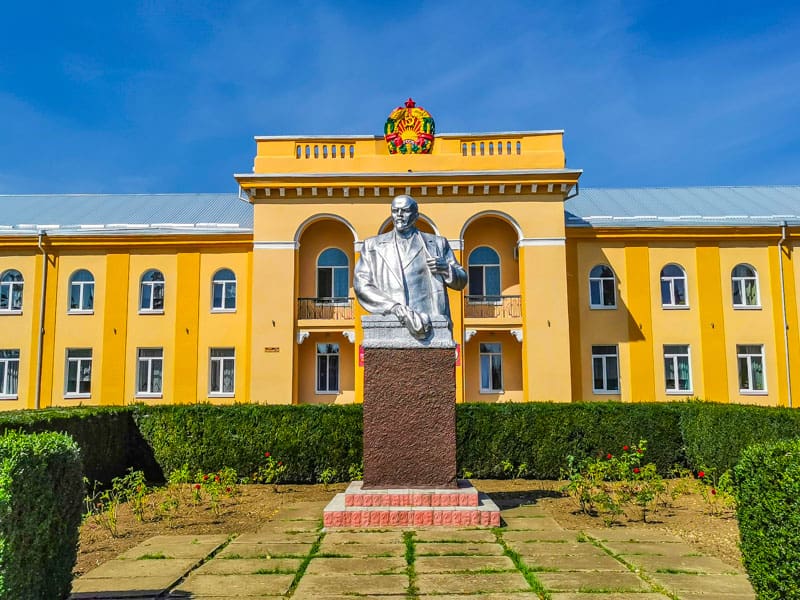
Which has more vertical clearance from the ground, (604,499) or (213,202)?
(213,202)

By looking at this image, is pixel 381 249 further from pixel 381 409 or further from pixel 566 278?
pixel 566 278

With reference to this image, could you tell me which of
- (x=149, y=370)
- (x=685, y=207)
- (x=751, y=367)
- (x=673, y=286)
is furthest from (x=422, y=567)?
(x=685, y=207)

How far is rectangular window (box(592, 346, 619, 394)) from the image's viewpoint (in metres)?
19.7

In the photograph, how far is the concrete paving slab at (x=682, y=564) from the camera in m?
4.89

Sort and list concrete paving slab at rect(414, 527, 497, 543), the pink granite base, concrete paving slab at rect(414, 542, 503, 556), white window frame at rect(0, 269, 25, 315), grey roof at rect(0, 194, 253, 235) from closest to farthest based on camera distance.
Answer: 1. concrete paving slab at rect(414, 542, 503, 556)
2. concrete paving slab at rect(414, 527, 497, 543)
3. the pink granite base
4. white window frame at rect(0, 269, 25, 315)
5. grey roof at rect(0, 194, 253, 235)

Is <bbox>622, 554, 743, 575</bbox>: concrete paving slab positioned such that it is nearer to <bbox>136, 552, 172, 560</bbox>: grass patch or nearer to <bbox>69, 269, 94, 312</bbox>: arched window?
<bbox>136, 552, 172, 560</bbox>: grass patch

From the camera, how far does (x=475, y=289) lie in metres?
20.1

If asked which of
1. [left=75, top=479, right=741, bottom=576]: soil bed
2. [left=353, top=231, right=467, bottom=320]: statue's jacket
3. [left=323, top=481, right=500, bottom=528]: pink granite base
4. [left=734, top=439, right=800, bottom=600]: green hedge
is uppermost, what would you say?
[left=353, top=231, right=467, bottom=320]: statue's jacket

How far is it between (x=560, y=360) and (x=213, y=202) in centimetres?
1465

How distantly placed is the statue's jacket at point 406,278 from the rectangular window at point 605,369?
13.6 meters

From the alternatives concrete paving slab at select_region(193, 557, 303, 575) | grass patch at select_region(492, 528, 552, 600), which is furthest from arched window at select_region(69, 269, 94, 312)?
grass patch at select_region(492, 528, 552, 600)

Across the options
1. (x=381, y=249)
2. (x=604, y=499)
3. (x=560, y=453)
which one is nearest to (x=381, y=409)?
(x=381, y=249)

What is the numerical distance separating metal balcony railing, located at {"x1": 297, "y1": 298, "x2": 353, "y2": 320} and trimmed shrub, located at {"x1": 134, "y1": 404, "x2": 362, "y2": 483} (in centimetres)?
836

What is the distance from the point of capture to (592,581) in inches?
179
